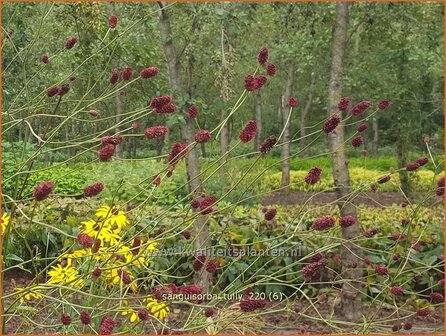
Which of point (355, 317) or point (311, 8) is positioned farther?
point (311, 8)

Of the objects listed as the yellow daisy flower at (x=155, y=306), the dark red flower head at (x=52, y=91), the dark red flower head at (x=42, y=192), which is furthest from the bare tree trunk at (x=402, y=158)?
the dark red flower head at (x=42, y=192)

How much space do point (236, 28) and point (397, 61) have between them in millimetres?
6780

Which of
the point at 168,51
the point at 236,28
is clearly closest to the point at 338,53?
the point at 236,28

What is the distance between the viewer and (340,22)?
4941mm

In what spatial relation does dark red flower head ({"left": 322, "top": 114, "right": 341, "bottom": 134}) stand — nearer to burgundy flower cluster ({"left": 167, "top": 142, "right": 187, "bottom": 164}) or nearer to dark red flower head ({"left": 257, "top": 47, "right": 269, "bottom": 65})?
dark red flower head ({"left": 257, "top": 47, "right": 269, "bottom": 65})

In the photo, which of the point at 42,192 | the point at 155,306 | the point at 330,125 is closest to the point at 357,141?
the point at 330,125

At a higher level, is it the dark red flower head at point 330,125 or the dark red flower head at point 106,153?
the dark red flower head at point 106,153

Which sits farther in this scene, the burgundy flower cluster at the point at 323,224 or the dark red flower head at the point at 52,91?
the dark red flower head at the point at 52,91

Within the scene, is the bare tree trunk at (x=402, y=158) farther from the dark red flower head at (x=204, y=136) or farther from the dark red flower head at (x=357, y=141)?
the dark red flower head at (x=204, y=136)

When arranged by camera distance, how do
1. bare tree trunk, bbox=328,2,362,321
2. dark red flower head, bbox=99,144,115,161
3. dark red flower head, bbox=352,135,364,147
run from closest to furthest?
dark red flower head, bbox=99,144,115,161
dark red flower head, bbox=352,135,364,147
bare tree trunk, bbox=328,2,362,321

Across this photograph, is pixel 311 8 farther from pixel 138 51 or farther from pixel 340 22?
pixel 138 51

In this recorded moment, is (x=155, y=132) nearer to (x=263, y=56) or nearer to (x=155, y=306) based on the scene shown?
(x=263, y=56)

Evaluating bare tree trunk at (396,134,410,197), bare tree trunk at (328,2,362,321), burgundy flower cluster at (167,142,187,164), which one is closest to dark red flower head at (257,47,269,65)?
burgundy flower cluster at (167,142,187,164)

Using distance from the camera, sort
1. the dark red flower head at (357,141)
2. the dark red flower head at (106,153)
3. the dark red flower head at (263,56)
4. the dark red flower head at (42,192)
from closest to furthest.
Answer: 1. the dark red flower head at (42,192)
2. the dark red flower head at (106,153)
3. the dark red flower head at (263,56)
4. the dark red flower head at (357,141)
